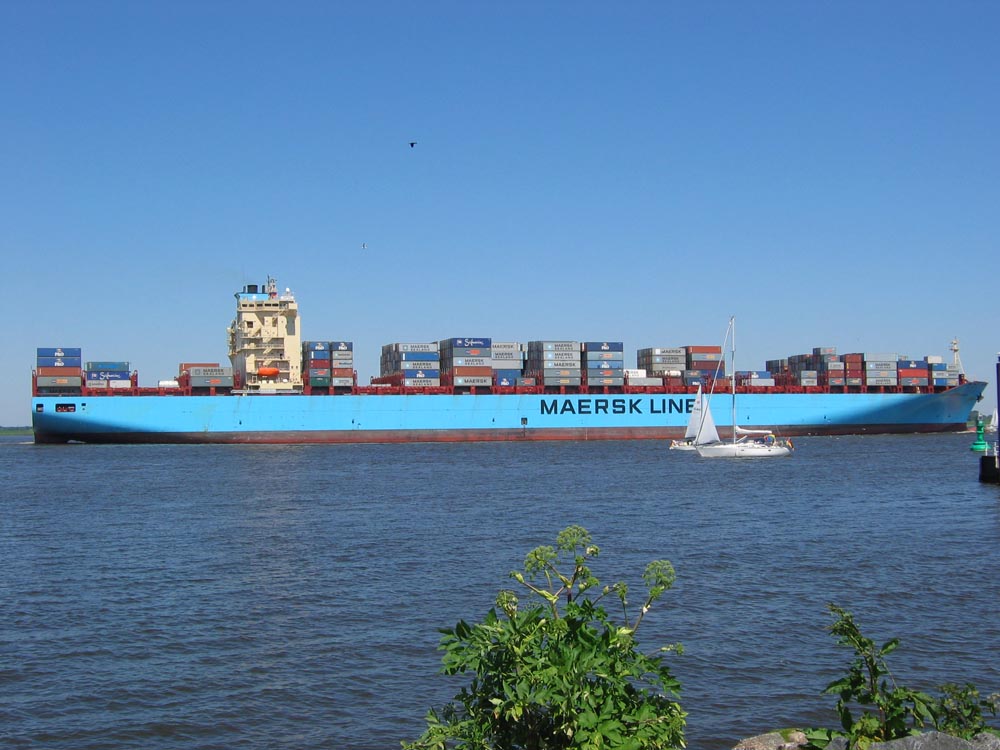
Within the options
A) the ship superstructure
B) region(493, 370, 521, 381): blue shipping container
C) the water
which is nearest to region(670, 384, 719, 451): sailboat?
region(493, 370, 521, 381): blue shipping container

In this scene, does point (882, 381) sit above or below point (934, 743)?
above

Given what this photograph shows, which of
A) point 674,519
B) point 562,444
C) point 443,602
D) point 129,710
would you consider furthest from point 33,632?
point 562,444

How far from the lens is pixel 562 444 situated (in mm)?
76375

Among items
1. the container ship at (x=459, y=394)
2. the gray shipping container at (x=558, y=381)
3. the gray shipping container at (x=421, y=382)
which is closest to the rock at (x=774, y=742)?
the container ship at (x=459, y=394)

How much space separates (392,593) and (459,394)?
59.1 meters

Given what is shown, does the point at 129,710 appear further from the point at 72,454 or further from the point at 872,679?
the point at 72,454

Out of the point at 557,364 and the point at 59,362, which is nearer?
the point at 59,362

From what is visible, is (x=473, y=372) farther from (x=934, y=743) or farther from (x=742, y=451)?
(x=934, y=743)

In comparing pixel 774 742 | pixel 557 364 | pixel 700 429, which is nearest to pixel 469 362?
pixel 557 364

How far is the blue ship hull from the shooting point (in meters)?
71.1

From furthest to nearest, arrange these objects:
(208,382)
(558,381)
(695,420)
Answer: (558,381)
(208,382)
(695,420)

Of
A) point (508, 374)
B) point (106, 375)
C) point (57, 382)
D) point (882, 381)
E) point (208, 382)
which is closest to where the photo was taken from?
point (57, 382)

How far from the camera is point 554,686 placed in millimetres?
7055

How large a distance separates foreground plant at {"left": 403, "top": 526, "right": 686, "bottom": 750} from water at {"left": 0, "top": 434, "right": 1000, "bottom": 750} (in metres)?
3.36
